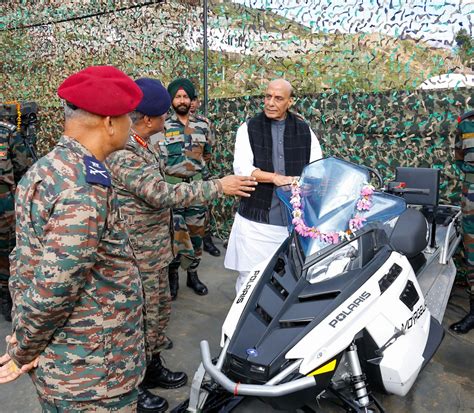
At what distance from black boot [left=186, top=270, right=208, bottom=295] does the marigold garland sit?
203cm

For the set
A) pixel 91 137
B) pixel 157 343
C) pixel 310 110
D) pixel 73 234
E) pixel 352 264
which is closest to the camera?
pixel 73 234

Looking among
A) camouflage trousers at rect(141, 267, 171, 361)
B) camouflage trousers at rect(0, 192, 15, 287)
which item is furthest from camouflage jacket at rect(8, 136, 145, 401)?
camouflage trousers at rect(0, 192, 15, 287)

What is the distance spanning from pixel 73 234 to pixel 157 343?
1599mm

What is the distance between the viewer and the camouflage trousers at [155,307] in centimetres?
259

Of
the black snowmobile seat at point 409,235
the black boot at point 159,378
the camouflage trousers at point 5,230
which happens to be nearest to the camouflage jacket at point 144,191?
the black boot at point 159,378

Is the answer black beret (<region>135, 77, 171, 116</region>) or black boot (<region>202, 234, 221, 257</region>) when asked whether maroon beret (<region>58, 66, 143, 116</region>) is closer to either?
black beret (<region>135, 77, 171, 116</region>)

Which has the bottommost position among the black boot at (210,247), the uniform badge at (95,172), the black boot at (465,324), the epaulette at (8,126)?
the black boot at (210,247)

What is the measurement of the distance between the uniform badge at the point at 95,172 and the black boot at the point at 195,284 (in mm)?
2976

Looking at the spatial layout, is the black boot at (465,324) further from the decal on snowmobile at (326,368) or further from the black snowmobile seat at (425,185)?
the decal on snowmobile at (326,368)

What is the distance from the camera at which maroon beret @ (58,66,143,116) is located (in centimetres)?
139

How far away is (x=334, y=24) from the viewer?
185 inches

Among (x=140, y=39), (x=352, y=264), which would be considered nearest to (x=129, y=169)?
(x=352, y=264)

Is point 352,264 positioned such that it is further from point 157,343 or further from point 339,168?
point 157,343

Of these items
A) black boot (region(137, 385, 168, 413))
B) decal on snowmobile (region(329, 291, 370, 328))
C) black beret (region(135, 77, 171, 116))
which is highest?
black beret (region(135, 77, 171, 116))
